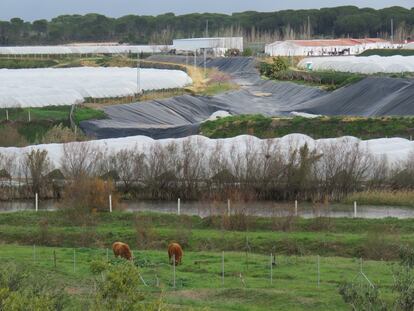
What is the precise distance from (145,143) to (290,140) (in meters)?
5.22

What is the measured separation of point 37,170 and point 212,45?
247ft

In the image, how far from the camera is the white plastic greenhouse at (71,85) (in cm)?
4738

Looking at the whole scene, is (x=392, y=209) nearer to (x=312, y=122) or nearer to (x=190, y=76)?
(x=312, y=122)

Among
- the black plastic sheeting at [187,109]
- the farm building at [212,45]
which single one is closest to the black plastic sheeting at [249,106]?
the black plastic sheeting at [187,109]

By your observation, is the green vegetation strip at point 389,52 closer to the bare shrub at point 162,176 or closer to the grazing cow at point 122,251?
the bare shrub at point 162,176

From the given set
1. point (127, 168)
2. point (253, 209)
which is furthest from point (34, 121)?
point (253, 209)

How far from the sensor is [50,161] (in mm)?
29734

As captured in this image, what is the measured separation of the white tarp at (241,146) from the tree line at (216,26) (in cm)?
8746

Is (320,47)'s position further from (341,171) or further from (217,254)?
(217,254)

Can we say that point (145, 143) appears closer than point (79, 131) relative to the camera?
Yes

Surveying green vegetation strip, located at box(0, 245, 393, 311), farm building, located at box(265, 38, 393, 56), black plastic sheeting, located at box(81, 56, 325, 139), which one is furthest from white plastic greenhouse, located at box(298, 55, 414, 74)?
green vegetation strip, located at box(0, 245, 393, 311)

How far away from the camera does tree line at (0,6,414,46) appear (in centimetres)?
12912

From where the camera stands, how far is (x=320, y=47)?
98750mm

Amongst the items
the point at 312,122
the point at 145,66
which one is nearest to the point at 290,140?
the point at 312,122
